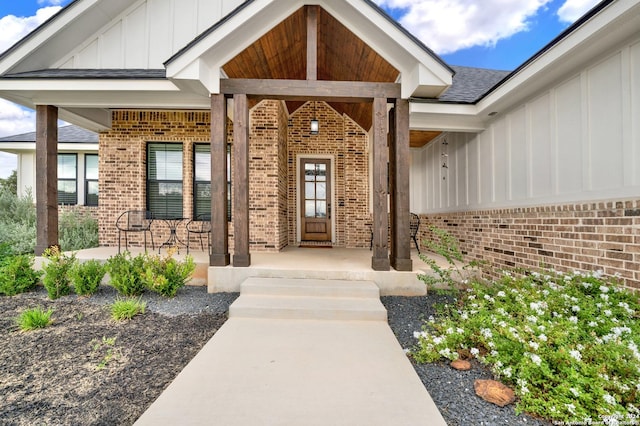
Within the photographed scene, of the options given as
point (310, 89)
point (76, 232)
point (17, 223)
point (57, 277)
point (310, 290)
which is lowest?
point (310, 290)

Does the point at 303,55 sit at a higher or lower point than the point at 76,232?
higher

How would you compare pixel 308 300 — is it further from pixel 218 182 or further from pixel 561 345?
pixel 561 345

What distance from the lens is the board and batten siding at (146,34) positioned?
512cm

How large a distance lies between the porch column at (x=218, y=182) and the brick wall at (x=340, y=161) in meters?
3.60

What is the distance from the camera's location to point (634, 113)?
2.57 m

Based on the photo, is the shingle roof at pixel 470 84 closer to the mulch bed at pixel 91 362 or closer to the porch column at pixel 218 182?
the porch column at pixel 218 182

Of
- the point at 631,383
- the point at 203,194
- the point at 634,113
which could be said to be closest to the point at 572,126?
the point at 634,113

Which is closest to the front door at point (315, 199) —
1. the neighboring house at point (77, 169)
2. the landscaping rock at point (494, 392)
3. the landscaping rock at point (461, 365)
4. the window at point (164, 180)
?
the window at point (164, 180)

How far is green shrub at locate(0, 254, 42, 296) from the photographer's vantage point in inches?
156

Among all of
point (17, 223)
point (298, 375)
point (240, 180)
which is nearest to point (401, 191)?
point (240, 180)

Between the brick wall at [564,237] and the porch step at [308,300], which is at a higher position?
the brick wall at [564,237]

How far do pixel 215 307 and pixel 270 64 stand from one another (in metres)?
4.09

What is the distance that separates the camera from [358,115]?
6.88m

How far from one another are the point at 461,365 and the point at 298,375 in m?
1.28
